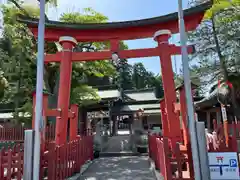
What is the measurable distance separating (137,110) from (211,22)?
7384mm

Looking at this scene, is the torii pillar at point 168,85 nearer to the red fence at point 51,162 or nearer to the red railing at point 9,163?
the red fence at point 51,162

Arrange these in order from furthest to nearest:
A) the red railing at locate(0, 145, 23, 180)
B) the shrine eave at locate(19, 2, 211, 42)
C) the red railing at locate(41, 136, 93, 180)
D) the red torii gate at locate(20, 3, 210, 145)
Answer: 1. the shrine eave at locate(19, 2, 211, 42)
2. the red torii gate at locate(20, 3, 210, 145)
3. the red railing at locate(41, 136, 93, 180)
4. the red railing at locate(0, 145, 23, 180)

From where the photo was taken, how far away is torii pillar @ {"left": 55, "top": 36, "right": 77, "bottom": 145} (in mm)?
6602

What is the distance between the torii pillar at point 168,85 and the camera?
611cm

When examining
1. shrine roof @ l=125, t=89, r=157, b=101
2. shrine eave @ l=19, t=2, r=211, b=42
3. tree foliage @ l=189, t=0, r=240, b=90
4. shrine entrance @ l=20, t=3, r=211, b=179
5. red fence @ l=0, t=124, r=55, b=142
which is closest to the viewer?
shrine entrance @ l=20, t=3, r=211, b=179

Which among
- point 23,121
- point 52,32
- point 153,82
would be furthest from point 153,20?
point 153,82

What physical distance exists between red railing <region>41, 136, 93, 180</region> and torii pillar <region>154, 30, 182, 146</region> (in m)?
2.94

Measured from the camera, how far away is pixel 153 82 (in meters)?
54.5

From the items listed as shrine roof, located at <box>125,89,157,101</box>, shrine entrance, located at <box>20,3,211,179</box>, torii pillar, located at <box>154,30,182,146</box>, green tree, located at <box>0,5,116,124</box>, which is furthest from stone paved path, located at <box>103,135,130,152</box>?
torii pillar, located at <box>154,30,182,146</box>

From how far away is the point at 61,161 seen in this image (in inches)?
219

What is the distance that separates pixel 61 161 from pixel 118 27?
449cm

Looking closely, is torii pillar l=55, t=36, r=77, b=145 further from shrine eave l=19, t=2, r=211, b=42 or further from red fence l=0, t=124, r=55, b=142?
red fence l=0, t=124, r=55, b=142

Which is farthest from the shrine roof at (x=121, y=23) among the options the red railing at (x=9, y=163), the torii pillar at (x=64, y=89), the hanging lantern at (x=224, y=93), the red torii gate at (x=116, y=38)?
the hanging lantern at (x=224, y=93)

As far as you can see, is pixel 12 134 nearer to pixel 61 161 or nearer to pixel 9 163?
pixel 61 161
